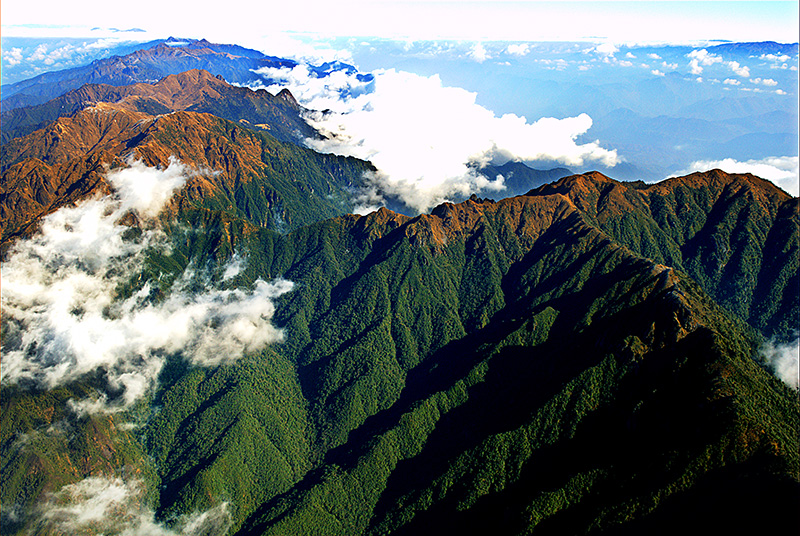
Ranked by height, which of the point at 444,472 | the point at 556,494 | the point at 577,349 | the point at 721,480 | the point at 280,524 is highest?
the point at 721,480

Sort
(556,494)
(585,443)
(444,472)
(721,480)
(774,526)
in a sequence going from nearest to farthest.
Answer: (774,526)
(721,480)
(556,494)
(585,443)
(444,472)

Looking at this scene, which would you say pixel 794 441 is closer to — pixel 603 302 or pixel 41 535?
pixel 603 302

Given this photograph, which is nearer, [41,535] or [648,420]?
[648,420]

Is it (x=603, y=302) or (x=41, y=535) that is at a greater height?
(x=603, y=302)

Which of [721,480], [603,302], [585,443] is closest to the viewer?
[721,480]

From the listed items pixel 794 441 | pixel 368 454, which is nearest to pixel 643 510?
pixel 794 441

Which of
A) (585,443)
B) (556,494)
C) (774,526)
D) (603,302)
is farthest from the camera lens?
(603,302)

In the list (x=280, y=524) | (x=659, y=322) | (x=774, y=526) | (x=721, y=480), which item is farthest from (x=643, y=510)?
(x=280, y=524)

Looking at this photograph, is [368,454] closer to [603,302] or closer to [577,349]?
[577,349]

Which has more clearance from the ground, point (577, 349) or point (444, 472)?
point (577, 349)
